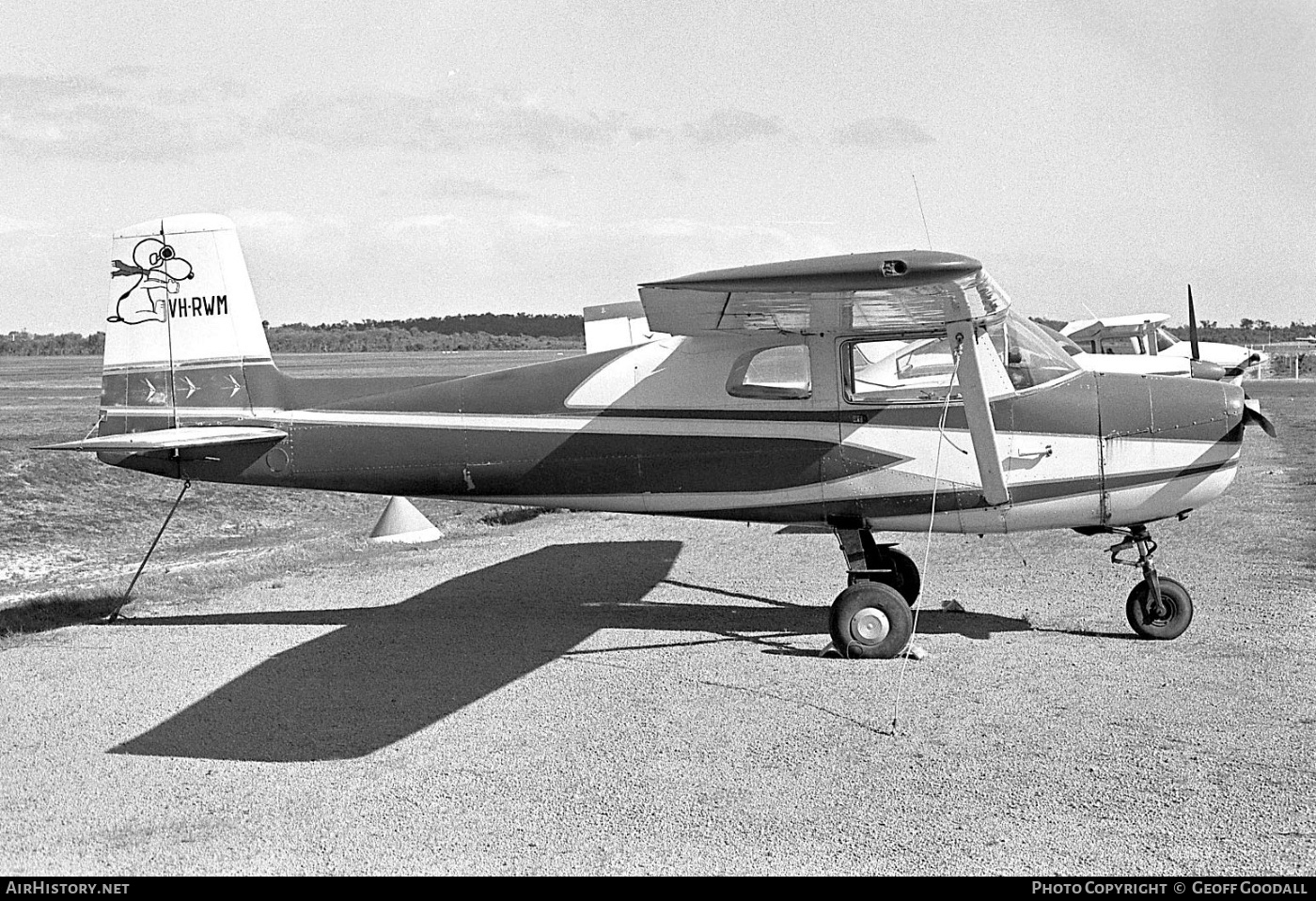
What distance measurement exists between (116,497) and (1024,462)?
15.9 m

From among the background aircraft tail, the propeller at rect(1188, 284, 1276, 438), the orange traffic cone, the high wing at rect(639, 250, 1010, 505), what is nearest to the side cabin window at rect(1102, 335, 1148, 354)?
the propeller at rect(1188, 284, 1276, 438)

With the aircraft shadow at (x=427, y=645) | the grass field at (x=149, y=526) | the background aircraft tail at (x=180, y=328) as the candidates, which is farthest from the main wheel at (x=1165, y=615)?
the grass field at (x=149, y=526)

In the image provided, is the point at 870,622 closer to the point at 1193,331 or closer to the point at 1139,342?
the point at 1193,331

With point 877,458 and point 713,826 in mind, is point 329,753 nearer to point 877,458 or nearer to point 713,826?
point 713,826

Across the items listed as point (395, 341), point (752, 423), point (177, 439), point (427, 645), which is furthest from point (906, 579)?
point (395, 341)

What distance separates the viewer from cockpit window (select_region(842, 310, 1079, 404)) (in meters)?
8.64

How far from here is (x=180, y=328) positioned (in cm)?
994

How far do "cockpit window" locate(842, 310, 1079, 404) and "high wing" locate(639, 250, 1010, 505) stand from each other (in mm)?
172

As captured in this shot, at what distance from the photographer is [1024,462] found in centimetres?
857

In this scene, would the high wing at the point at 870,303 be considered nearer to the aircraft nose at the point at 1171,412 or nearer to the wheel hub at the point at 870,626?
the aircraft nose at the point at 1171,412

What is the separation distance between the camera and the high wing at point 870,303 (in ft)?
21.2

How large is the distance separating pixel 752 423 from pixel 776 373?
1.31 ft

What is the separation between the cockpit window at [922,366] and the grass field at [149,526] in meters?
6.99

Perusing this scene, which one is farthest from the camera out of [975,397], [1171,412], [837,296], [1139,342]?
[1139,342]
